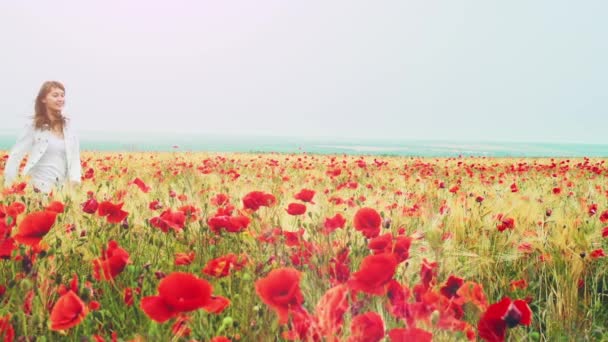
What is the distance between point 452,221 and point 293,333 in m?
1.88

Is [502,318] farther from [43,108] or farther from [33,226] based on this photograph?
[43,108]

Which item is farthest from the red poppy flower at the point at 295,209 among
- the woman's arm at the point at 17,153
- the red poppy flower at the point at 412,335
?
the woman's arm at the point at 17,153

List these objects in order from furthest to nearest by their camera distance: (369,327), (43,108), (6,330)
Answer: (43,108)
(6,330)
(369,327)

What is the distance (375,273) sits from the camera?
1.15 meters

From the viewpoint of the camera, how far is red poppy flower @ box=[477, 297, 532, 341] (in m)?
1.06

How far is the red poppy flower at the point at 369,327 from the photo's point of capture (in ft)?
3.46

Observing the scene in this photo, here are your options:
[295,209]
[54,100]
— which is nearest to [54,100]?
[54,100]

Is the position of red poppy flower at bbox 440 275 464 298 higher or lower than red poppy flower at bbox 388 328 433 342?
lower

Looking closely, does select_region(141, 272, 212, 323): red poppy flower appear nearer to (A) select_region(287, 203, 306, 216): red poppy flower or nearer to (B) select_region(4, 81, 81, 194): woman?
(A) select_region(287, 203, 306, 216): red poppy flower

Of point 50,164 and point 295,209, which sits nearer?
point 295,209

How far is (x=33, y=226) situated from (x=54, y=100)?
3.62 m

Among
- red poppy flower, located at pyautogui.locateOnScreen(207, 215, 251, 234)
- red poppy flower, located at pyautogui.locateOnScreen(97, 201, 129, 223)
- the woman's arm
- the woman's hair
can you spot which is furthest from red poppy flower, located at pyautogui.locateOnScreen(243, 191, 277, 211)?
the woman's hair

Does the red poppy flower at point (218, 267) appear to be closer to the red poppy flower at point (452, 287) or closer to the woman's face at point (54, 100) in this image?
the red poppy flower at point (452, 287)

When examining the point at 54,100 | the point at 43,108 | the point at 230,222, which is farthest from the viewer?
the point at 43,108
